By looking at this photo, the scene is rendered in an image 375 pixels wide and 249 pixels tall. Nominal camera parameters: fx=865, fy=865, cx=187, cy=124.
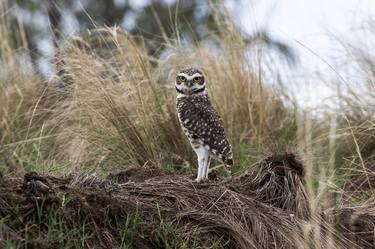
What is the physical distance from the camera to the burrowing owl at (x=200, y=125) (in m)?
5.28

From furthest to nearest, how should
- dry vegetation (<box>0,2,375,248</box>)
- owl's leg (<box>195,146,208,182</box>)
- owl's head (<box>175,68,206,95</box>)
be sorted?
owl's head (<box>175,68,206,95</box>) → owl's leg (<box>195,146,208,182</box>) → dry vegetation (<box>0,2,375,248</box>)

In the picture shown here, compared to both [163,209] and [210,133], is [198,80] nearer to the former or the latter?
[210,133]

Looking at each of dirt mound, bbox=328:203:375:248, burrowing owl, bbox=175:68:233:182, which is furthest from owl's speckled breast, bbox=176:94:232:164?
dirt mound, bbox=328:203:375:248

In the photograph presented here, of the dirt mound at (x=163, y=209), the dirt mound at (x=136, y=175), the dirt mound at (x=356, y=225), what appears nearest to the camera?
the dirt mound at (x=163, y=209)

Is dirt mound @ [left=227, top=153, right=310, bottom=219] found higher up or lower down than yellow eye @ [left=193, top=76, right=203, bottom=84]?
lower down

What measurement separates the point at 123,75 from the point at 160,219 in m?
2.57

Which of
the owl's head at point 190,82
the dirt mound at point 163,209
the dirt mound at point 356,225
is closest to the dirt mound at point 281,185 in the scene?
the dirt mound at point 163,209

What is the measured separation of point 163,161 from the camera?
6.29 metres

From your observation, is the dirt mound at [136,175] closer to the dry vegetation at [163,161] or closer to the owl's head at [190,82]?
the dry vegetation at [163,161]

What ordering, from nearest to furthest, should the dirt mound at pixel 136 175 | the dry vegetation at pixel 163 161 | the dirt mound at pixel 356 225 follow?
the dry vegetation at pixel 163 161 < the dirt mound at pixel 356 225 < the dirt mound at pixel 136 175

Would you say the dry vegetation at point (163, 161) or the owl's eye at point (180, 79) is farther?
the owl's eye at point (180, 79)

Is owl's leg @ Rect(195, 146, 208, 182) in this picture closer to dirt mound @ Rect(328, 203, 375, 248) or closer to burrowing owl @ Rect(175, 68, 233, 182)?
burrowing owl @ Rect(175, 68, 233, 182)

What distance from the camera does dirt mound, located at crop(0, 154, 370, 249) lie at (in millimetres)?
3998

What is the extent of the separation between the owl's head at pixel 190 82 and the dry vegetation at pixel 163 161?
54 centimetres
